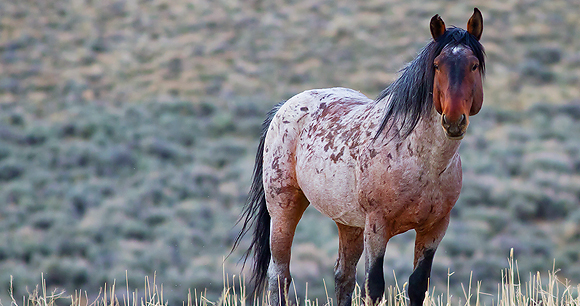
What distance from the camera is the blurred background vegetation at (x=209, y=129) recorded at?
1539cm

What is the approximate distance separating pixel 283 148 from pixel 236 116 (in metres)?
18.4

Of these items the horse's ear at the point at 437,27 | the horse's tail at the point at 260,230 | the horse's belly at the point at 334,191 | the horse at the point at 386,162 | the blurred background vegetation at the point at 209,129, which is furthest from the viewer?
the blurred background vegetation at the point at 209,129

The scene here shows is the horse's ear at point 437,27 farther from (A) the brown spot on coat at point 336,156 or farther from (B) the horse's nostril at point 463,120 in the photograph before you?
(A) the brown spot on coat at point 336,156

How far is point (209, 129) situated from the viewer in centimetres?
2148

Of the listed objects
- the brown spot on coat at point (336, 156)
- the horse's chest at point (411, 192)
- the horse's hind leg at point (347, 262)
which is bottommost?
the horse's hind leg at point (347, 262)

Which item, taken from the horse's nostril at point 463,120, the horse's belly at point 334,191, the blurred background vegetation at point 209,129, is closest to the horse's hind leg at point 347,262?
the horse's belly at point 334,191

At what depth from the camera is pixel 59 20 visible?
24.2 m

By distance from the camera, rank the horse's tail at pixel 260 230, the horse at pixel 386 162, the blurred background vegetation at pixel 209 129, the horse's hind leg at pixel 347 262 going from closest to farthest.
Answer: the horse at pixel 386 162, the horse's hind leg at pixel 347 262, the horse's tail at pixel 260 230, the blurred background vegetation at pixel 209 129

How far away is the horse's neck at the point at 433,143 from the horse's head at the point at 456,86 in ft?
0.64

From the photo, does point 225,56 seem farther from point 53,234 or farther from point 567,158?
point 567,158

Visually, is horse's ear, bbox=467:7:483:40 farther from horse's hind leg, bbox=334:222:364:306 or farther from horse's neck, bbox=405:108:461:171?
horse's hind leg, bbox=334:222:364:306

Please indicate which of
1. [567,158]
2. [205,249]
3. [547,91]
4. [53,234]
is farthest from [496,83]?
Answer: [53,234]

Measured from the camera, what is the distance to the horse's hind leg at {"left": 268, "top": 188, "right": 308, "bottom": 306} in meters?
3.96

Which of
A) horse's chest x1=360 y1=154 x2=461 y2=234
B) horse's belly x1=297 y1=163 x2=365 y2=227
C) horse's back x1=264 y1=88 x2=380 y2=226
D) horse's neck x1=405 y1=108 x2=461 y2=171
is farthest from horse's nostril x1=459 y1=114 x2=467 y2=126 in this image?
horse's belly x1=297 y1=163 x2=365 y2=227
